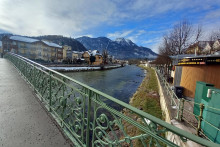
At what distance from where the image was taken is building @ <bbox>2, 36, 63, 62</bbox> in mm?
38500

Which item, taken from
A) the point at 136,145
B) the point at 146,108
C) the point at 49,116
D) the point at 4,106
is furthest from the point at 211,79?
the point at 4,106

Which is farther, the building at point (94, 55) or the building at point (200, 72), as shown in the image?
the building at point (94, 55)

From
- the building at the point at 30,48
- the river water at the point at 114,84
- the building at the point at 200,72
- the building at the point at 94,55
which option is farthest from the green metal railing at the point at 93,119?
the building at the point at 94,55

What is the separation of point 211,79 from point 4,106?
8323 mm

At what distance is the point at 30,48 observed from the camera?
139ft

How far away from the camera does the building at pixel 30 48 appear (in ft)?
126

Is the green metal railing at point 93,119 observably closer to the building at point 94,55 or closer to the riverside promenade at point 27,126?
the riverside promenade at point 27,126

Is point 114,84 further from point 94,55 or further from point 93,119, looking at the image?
point 94,55

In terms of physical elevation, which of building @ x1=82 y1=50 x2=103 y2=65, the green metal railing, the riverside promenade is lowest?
the riverside promenade

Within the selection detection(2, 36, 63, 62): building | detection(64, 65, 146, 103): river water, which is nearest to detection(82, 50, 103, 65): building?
detection(2, 36, 63, 62): building

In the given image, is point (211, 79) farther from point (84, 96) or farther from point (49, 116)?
point (49, 116)

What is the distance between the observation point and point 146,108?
296 inches

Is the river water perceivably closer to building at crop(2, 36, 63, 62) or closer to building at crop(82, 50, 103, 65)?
building at crop(2, 36, 63, 62)

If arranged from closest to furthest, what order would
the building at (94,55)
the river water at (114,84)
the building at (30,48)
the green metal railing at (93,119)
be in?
the green metal railing at (93,119) → the river water at (114,84) → the building at (30,48) → the building at (94,55)
